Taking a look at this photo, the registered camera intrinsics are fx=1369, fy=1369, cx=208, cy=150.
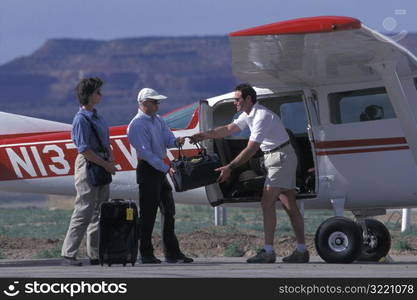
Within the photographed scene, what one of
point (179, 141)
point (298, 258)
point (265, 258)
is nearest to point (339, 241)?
point (298, 258)

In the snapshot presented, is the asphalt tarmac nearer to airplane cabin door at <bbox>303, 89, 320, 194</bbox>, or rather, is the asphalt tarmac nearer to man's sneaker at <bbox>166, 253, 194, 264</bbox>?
man's sneaker at <bbox>166, 253, 194, 264</bbox>

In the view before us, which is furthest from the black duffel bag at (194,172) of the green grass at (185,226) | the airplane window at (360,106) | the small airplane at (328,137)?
the green grass at (185,226)

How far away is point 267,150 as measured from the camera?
44.2 ft

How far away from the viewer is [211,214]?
101 ft

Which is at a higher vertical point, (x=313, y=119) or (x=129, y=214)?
(x=313, y=119)

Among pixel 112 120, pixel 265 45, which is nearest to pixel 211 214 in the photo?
pixel 265 45

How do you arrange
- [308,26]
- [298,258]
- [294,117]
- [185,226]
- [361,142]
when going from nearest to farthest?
[308,26] < [298,258] < [361,142] < [294,117] < [185,226]

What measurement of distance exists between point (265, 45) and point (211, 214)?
1809cm

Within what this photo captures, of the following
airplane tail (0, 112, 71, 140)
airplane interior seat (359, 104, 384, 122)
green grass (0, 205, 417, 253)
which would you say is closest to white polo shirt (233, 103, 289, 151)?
airplane interior seat (359, 104, 384, 122)

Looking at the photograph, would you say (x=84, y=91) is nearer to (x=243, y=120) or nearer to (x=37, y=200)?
(x=243, y=120)

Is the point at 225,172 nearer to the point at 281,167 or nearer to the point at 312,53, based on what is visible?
the point at 281,167

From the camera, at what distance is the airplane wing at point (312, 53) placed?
12.1 m

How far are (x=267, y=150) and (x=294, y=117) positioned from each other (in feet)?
3.35

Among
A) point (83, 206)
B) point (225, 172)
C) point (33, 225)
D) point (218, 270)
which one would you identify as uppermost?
point (225, 172)
